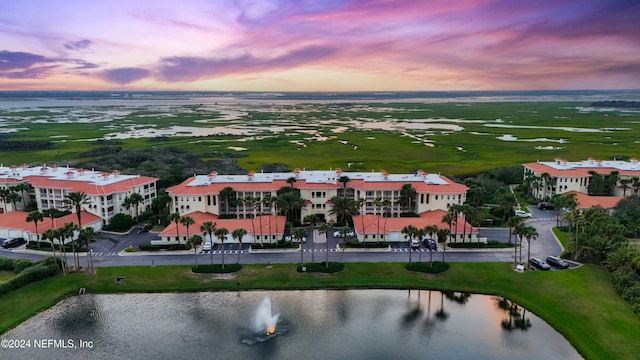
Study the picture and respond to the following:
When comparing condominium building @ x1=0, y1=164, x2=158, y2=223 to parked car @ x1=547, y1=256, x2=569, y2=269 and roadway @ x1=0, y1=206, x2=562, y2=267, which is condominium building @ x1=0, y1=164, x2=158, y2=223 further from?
parked car @ x1=547, y1=256, x2=569, y2=269

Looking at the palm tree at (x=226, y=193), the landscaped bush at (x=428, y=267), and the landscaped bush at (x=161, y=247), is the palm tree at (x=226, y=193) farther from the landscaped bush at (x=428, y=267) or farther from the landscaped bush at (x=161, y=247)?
the landscaped bush at (x=428, y=267)

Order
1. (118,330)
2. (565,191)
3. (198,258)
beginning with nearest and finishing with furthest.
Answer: (118,330) → (198,258) → (565,191)

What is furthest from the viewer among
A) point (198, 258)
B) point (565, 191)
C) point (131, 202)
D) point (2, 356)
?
point (565, 191)

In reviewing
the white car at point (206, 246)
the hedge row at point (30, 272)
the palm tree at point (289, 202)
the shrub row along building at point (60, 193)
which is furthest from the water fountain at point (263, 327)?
the shrub row along building at point (60, 193)

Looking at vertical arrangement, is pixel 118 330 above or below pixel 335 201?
below

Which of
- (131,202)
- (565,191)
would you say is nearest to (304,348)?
(131,202)

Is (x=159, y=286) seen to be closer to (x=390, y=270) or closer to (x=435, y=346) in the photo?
(x=390, y=270)

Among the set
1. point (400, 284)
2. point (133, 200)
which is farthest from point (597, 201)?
point (133, 200)

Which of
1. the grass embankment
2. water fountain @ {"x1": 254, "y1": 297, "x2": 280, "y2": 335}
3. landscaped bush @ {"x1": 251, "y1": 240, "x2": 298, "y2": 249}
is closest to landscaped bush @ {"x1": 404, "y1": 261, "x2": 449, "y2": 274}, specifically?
the grass embankment
